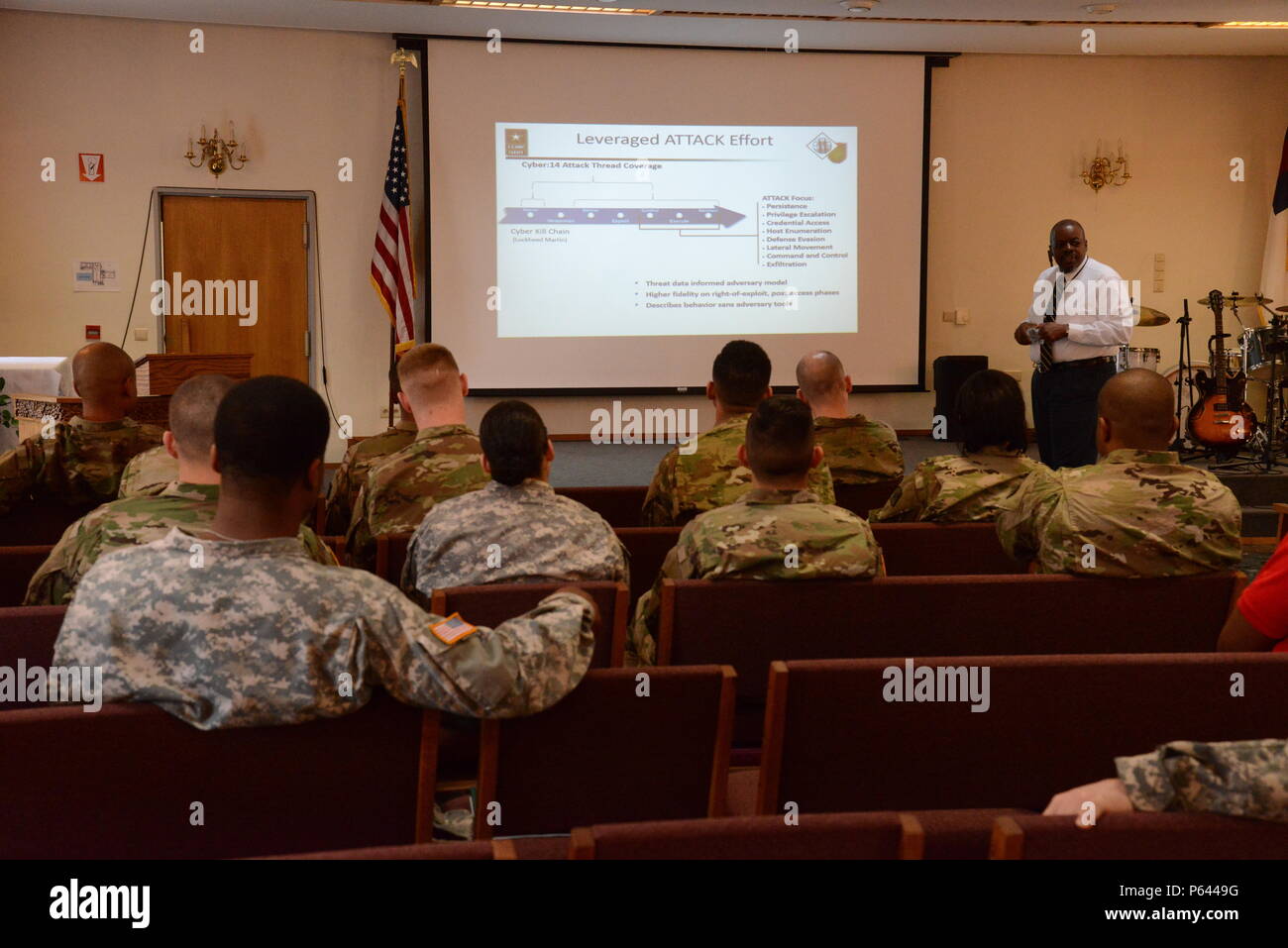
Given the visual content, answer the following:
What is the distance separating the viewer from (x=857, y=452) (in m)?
4.21

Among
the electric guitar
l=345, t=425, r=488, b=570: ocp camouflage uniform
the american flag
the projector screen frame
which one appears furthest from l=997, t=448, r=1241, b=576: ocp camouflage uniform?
the american flag

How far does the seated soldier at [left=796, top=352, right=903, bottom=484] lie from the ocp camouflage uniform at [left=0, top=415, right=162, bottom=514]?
2.26 meters

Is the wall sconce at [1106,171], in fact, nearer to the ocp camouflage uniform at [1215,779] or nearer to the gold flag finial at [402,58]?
the gold flag finial at [402,58]

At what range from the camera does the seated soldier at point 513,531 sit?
2.61 m

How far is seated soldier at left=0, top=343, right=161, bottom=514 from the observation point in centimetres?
366

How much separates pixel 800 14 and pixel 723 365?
5167 millimetres

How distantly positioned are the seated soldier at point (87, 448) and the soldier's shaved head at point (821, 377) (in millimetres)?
2239

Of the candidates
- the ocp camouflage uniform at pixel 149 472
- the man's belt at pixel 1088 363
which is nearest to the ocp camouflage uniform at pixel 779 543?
the ocp camouflage uniform at pixel 149 472

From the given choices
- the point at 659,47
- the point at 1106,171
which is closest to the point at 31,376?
the point at 659,47

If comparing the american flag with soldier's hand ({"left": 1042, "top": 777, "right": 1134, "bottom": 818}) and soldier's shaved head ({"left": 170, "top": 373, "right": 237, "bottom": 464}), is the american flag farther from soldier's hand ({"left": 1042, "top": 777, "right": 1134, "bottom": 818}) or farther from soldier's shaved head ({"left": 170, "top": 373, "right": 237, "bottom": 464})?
soldier's hand ({"left": 1042, "top": 777, "right": 1134, "bottom": 818})

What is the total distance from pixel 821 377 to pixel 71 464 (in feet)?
8.29

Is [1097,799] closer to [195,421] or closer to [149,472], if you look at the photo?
[195,421]
